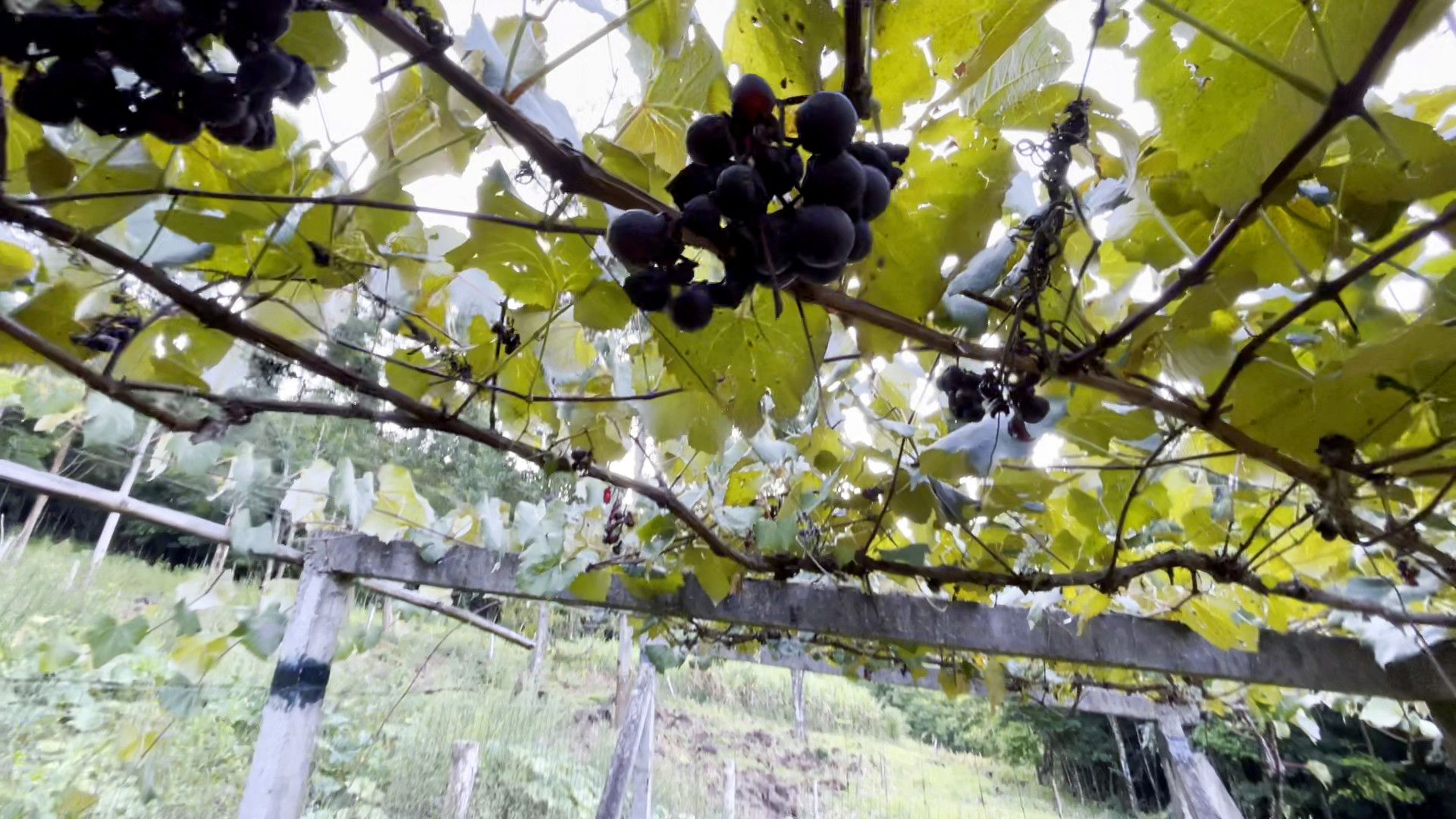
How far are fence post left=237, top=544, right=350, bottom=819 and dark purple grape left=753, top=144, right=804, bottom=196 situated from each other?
1.68m

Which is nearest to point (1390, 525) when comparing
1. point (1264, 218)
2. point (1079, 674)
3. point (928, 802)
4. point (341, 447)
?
point (1264, 218)

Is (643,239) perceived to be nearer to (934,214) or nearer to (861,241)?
(861,241)

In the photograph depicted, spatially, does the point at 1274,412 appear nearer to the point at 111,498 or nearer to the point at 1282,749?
the point at 111,498

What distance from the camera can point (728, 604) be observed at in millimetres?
1487

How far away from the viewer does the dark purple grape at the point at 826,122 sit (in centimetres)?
34

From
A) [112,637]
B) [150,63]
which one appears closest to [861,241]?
[150,63]

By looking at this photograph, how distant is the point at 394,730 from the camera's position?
425cm

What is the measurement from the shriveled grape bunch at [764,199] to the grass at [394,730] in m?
1.87

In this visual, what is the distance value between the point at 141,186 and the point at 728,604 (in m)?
1.22

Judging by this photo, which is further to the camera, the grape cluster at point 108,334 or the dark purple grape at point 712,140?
the grape cluster at point 108,334

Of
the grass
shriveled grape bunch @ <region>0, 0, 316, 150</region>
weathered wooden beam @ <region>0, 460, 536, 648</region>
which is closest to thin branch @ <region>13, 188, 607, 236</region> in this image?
shriveled grape bunch @ <region>0, 0, 316, 150</region>

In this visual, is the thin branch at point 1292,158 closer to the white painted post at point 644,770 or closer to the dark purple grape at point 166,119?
the dark purple grape at point 166,119

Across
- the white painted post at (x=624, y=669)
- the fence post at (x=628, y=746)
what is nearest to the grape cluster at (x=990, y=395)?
the fence post at (x=628, y=746)

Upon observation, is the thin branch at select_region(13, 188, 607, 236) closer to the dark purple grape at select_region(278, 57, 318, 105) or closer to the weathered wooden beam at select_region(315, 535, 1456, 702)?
the dark purple grape at select_region(278, 57, 318, 105)
